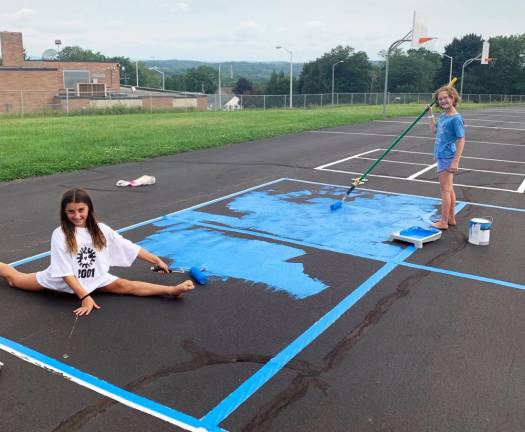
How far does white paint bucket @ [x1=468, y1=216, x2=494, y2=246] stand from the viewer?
632 centimetres

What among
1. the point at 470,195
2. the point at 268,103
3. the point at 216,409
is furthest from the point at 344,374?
the point at 268,103

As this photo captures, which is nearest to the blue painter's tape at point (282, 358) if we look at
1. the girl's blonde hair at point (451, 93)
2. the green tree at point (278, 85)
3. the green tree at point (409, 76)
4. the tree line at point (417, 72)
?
the girl's blonde hair at point (451, 93)

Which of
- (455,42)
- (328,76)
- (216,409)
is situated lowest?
(216,409)

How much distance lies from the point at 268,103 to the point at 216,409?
48.1 meters

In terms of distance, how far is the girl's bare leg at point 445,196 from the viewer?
6.91m

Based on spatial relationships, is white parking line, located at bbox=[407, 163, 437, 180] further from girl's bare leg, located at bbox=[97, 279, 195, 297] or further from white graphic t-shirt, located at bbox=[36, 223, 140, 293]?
white graphic t-shirt, located at bbox=[36, 223, 140, 293]

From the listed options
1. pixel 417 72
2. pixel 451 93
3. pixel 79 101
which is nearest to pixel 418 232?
pixel 451 93

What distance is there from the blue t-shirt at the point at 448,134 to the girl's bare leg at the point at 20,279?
4948mm

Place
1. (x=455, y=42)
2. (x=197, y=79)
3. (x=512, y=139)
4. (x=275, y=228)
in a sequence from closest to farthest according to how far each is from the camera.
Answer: (x=275, y=228), (x=512, y=139), (x=455, y=42), (x=197, y=79)

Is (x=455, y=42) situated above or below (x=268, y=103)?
above

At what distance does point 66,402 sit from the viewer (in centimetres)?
322

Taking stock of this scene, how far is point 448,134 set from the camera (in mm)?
6738

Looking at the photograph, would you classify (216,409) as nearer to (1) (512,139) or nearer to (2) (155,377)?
(2) (155,377)

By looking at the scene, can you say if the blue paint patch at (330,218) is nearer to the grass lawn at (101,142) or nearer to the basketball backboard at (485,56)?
the grass lawn at (101,142)
